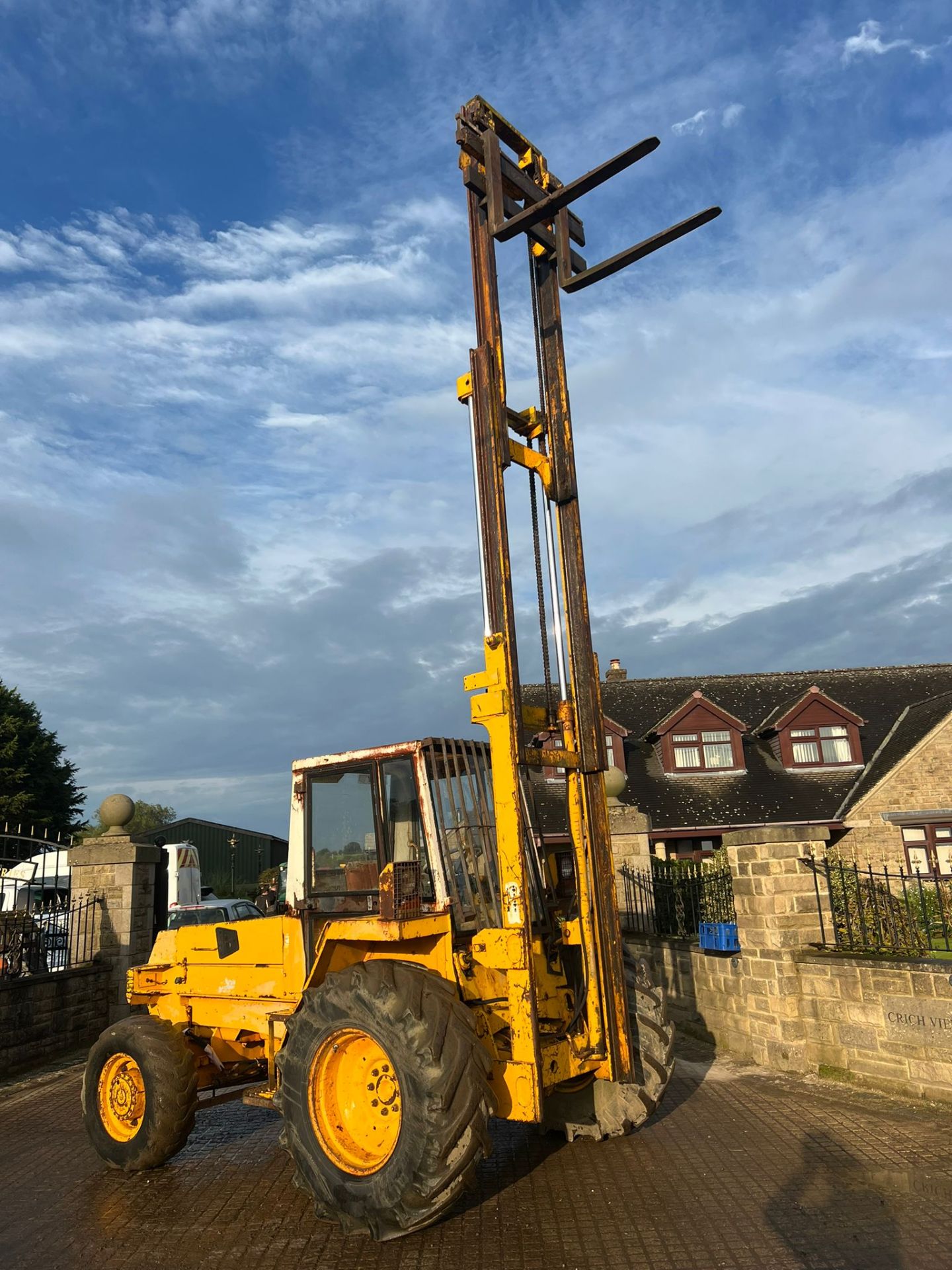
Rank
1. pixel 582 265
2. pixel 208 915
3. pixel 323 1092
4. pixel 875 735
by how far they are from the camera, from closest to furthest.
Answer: pixel 323 1092 → pixel 582 265 → pixel 208 915 → pixel 875 735

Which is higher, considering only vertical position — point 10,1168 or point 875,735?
point 875,735

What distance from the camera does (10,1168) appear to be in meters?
6.50

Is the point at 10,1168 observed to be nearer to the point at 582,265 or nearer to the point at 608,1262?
the point at 608,1262

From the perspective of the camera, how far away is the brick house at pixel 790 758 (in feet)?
70.3

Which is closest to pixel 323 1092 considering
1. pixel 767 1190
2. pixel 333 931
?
pixel 333 931

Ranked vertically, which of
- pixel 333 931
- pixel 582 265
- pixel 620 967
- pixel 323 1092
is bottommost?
pixel 323 1092

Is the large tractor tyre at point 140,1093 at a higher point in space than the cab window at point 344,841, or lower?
lower

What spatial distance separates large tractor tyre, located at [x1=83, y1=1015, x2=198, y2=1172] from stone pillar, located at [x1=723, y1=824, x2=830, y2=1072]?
17.4 feet

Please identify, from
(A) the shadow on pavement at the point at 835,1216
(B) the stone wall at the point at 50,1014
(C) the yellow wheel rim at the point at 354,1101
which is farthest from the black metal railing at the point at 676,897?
(B) the stone wall at the point at 50,1014

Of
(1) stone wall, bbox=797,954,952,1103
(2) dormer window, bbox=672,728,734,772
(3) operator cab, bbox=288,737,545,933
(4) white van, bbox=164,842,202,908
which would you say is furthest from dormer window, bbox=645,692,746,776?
(3) operator cab, bbox=288,737,545,933

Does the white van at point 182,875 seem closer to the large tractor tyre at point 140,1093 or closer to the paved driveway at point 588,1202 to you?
the paved driveway at point 588,1202

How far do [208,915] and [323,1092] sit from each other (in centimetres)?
1417

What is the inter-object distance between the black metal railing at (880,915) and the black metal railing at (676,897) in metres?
1.07

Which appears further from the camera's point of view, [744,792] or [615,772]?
[744,792]
